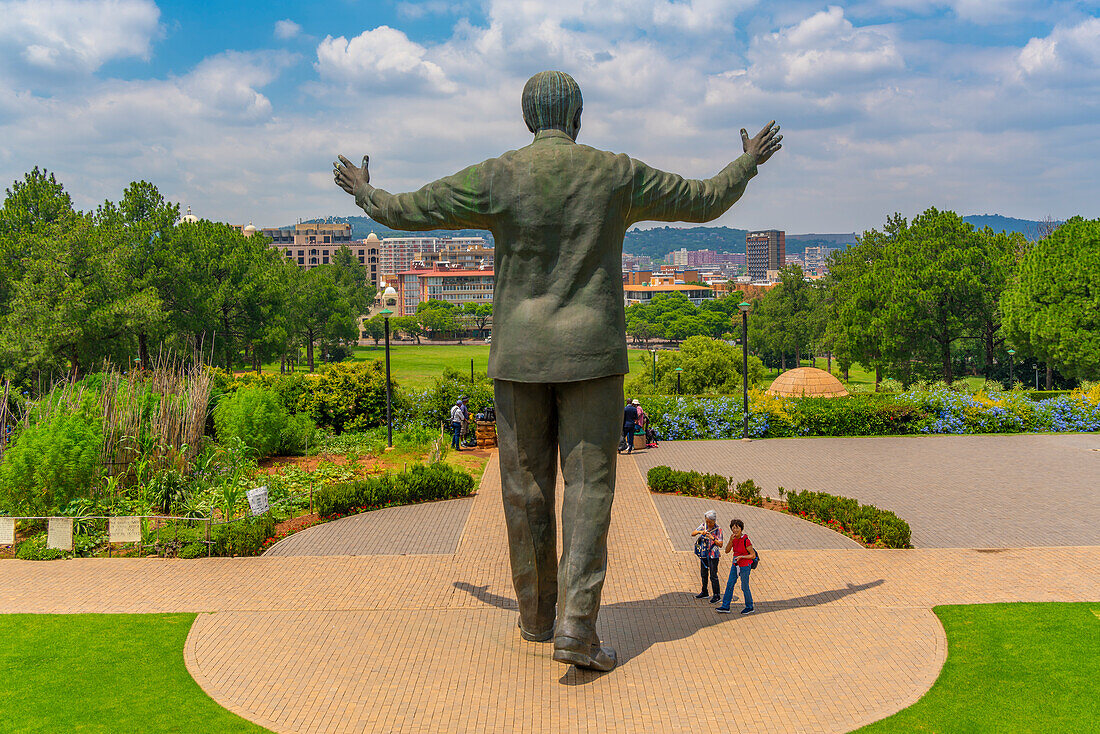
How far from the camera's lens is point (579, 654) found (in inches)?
267

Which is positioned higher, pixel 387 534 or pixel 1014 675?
pixel 1014 675

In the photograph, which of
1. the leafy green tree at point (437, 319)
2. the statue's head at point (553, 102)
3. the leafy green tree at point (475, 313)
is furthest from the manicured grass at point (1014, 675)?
the leafy green tree at point (475, 313)

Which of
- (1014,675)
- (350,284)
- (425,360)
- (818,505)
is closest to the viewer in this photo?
(1014,675)

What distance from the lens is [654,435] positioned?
22.0 metres

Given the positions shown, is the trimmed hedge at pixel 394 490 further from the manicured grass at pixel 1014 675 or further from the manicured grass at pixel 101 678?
the manicured grass at pixel 1014 675

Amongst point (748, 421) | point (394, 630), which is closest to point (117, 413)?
point (394, 630)

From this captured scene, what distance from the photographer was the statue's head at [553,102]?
712cm

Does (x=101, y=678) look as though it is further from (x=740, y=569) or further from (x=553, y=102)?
(x=553, y=102)

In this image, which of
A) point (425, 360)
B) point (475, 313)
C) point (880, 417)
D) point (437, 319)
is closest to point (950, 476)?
point (880, 417)

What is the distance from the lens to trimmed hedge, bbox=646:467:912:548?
12.0m

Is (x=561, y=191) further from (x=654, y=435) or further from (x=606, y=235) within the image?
(x=654, y=435)

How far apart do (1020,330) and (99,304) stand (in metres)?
32.3

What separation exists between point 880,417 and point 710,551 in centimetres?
1558

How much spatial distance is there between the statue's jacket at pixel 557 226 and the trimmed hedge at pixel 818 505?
6.73 metres
